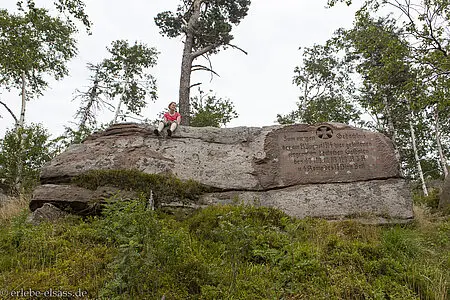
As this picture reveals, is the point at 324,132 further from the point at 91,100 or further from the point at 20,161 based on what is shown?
the point at 91,100

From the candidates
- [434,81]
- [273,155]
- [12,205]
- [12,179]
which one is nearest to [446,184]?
[434,81]

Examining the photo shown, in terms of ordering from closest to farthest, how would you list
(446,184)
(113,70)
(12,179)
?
(446,184) < (12,179) < (113,70)

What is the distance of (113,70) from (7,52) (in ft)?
21.0

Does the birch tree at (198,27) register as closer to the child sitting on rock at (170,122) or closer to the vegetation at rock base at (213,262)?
the child sitting on rock at (170,122)

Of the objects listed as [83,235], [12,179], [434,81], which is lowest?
[83,235]

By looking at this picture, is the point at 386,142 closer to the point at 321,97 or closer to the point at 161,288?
the point at 161,288

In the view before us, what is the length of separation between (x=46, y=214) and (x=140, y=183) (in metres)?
1.74

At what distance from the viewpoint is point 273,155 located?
7840mm

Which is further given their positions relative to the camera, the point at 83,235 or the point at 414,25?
the point at 414,25

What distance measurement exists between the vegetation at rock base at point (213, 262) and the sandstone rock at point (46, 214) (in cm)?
38

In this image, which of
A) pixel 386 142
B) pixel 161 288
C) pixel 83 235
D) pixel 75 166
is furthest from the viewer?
pixel 386 142

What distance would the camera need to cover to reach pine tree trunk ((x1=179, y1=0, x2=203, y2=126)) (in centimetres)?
1255

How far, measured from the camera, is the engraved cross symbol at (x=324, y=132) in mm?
7992

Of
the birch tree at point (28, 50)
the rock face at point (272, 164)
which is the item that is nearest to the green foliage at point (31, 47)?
the birch tree at point (28, 50)
